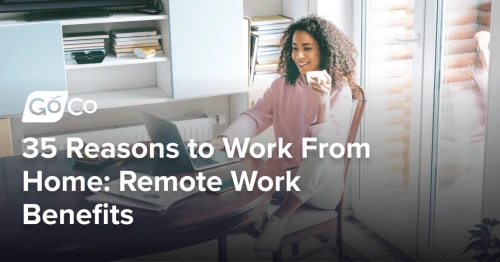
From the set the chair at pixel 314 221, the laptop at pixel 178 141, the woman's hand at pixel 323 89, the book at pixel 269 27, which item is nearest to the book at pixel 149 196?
the laptop at pixel 178 141

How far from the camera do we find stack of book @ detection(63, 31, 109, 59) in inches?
122

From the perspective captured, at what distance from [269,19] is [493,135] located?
140cm

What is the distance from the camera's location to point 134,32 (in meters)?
3.21

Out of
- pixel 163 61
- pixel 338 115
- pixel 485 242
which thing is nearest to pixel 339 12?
pixel 338 115

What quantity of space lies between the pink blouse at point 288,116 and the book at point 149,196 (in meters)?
0.75

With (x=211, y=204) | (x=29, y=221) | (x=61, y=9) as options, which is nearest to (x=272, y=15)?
(x=61, y=9)

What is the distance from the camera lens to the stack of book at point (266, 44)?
11.0 ft

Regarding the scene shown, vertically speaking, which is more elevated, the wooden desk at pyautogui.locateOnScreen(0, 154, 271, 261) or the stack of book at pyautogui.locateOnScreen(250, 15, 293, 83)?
the stack of book at pyautogui.locateOnScreen(250, 15, 293, 83)

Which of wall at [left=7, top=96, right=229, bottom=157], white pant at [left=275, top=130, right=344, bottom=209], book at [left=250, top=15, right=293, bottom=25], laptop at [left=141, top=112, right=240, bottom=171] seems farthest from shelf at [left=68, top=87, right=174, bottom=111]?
white pant at [left=275, top=130, right=344, bottom=209]

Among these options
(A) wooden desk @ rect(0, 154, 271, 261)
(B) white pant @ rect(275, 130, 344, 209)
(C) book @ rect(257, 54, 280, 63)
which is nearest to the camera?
(A) wooden desk @ rect(0, 154, 271, 261)

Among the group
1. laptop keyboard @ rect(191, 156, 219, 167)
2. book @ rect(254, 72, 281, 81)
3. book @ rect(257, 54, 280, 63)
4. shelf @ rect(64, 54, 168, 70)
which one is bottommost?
laptop keyboard @ rect(191, 156, 219, 167)

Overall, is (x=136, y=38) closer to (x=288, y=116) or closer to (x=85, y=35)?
(x=85, y=35)

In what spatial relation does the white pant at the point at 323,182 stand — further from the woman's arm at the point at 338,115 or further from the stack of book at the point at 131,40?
the stack of book at the point at 131,40

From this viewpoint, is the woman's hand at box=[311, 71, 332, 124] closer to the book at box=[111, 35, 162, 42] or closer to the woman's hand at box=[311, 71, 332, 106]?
the woman's hand at box=[311, 71, 332, 106]
